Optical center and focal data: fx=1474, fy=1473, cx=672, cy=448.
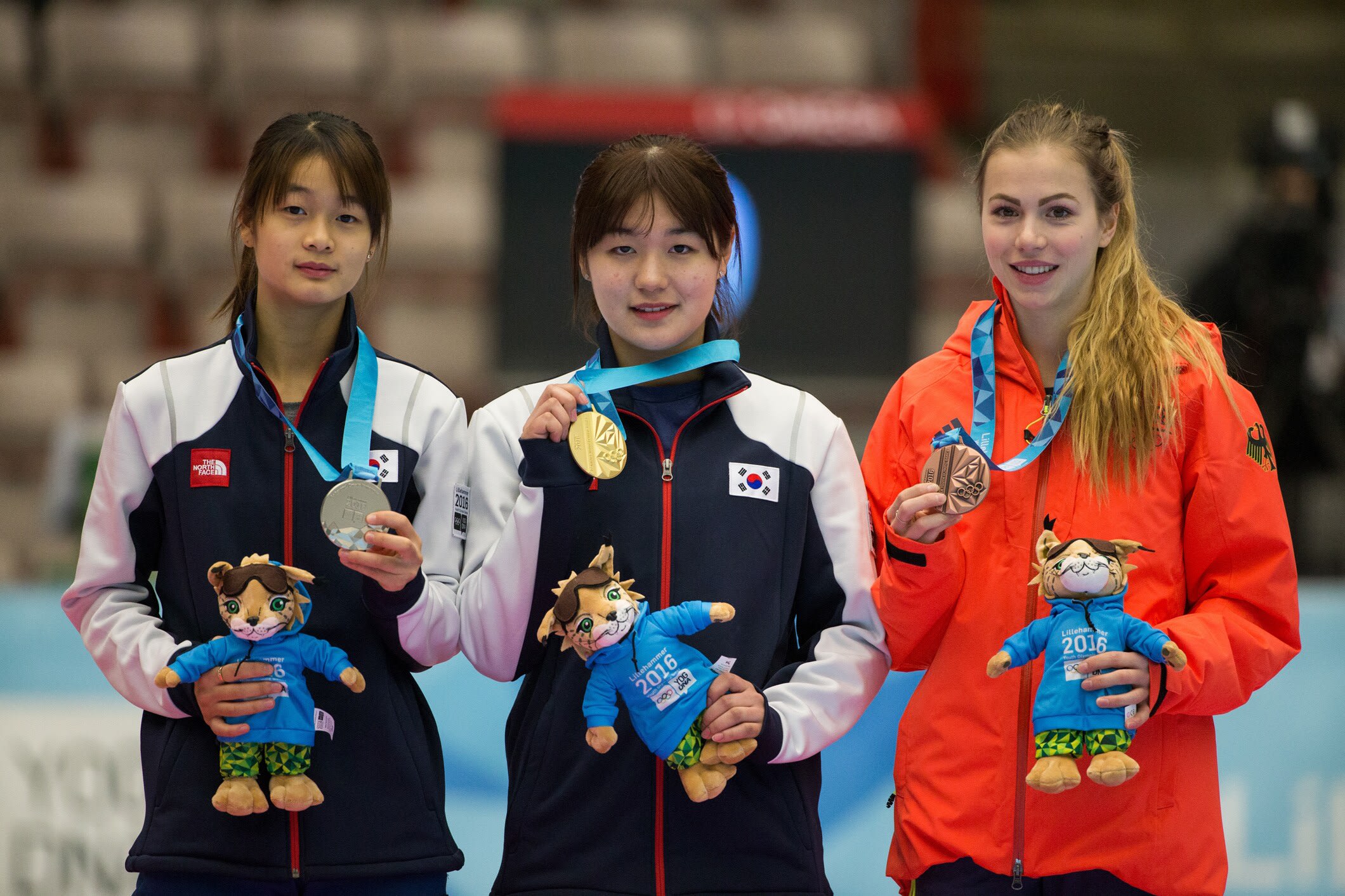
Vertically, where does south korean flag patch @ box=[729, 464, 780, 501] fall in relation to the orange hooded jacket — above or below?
above

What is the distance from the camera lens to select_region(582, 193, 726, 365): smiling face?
231 centimetres

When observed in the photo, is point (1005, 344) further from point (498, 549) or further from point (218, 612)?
point (218, 612)

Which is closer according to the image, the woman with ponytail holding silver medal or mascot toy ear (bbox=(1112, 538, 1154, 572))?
mascot toy ear (bbox=(1112, 538, 1154, 572))

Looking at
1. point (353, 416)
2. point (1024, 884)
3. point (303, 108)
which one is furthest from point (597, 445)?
point (303, 108)

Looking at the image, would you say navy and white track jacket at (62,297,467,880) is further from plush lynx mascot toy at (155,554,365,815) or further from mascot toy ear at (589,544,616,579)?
mascot toy ear at (589,544,616,579)

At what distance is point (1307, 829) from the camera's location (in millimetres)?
3500

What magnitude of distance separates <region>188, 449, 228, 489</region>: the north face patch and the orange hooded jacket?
1.04 m

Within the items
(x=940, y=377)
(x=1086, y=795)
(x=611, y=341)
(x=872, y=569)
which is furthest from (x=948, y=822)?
(x=611, y=341)

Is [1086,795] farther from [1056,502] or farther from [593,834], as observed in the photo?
[593,834]

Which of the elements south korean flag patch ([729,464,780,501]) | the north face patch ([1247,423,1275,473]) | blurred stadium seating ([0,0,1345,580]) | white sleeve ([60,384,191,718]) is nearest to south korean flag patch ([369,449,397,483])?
white sleeve ([60,384,191,718])

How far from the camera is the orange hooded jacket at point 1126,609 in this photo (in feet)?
7.17

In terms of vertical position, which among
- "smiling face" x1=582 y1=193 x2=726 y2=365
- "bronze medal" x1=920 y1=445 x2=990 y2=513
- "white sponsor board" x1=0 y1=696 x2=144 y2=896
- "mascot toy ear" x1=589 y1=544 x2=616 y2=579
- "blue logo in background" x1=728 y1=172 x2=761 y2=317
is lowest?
"white sponsor board" x1=0 y1=696 x2=144 y2=896

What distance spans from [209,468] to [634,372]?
68 cm

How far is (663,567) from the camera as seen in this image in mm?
2268
